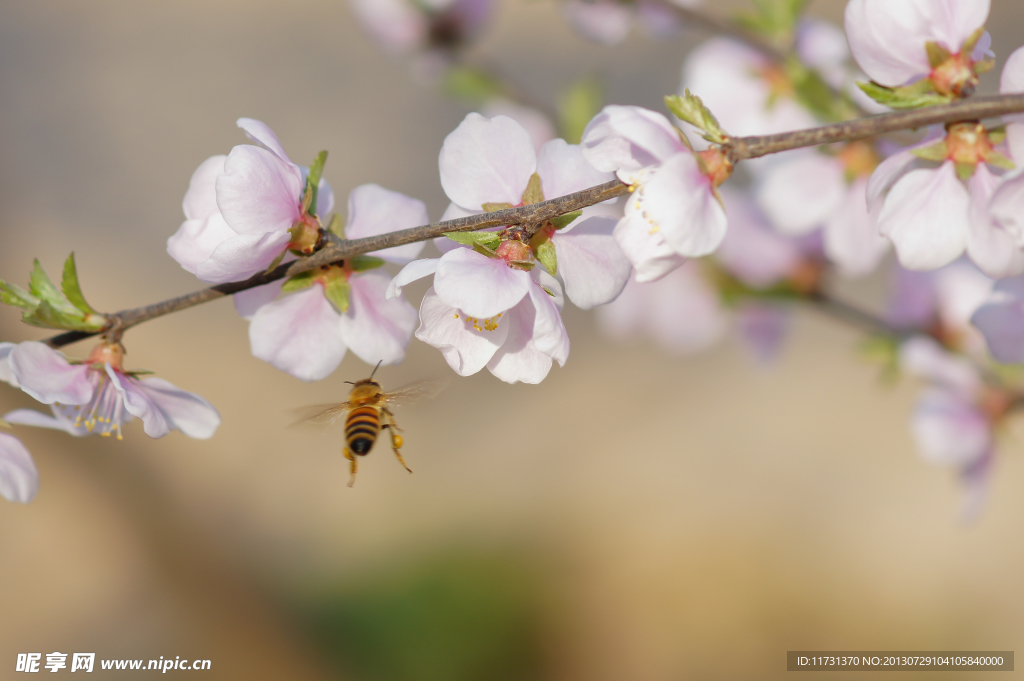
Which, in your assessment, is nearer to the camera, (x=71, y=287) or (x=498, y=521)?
(x=71, y=287)

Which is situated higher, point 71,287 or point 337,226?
point 337,226

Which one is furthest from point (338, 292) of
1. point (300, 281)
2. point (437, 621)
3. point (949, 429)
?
point (437, 621)

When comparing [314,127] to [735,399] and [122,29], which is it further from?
[735,399]

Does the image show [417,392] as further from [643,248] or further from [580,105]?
[580,105]

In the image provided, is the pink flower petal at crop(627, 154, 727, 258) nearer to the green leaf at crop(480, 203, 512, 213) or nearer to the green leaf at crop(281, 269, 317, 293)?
the green leaf at crop(480, 203, 512, 213)

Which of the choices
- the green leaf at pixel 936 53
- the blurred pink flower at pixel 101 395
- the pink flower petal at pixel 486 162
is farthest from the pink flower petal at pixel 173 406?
the green leaf at pixel 936 53

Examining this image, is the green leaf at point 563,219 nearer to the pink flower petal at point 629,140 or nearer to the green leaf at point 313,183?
the pink flower petal at point 629,140

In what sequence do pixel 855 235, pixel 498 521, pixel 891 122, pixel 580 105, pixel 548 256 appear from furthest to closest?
pixel 498 521, pixel 580 105, pixel 855 235, pixel 548 256, pixel 891 122
